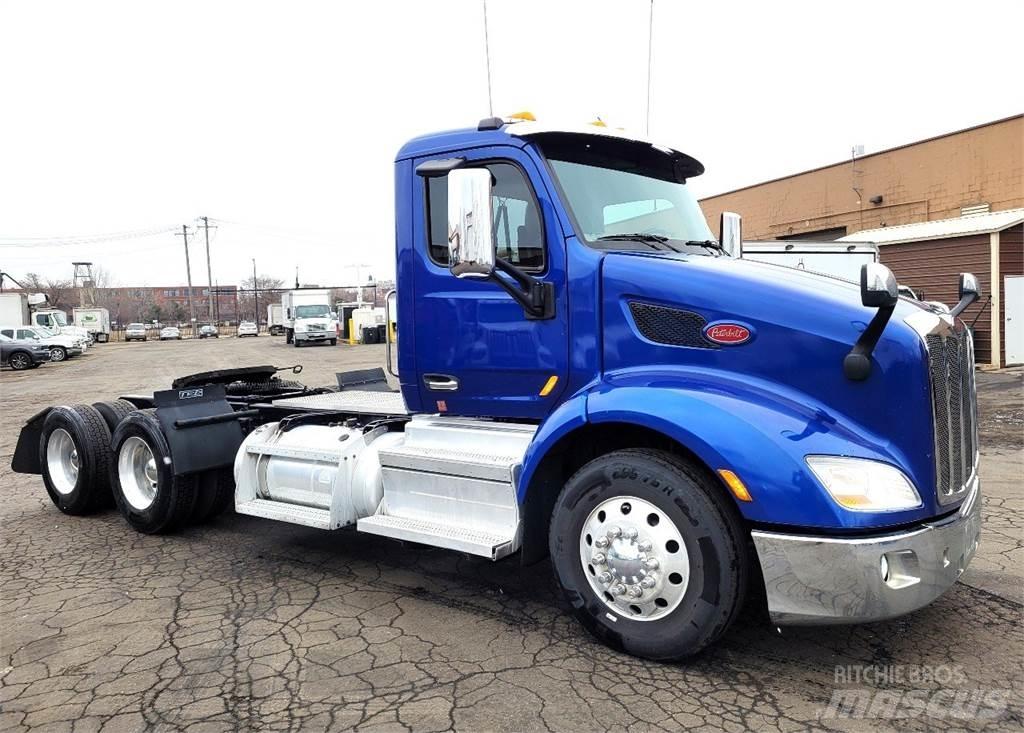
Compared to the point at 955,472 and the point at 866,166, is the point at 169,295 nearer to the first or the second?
the point at 866,166

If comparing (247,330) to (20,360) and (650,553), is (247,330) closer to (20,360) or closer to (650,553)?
(20,360)

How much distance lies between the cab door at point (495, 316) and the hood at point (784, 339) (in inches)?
13.9

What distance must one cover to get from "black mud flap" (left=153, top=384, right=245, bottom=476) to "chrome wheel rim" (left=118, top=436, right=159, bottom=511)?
0.45 metres

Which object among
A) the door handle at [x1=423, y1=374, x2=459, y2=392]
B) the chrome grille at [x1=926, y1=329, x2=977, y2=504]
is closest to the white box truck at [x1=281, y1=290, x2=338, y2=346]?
Result: the door handle at [x1=423, y1=374, x2=459, y2=392]

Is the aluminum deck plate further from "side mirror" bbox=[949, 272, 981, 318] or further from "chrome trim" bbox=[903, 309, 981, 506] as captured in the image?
"side mirror" bbox=[949, 272, 981, 318]

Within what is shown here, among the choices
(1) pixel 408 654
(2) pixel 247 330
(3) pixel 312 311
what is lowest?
(2) pixel 247 330

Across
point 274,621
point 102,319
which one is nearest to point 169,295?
point 102,319

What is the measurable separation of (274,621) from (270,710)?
1014 mm

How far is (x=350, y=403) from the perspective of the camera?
231 inches

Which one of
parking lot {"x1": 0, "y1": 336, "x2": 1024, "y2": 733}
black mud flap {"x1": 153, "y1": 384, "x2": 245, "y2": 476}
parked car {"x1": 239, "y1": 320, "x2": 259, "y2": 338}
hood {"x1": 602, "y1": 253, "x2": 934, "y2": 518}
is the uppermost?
hood {"x1": 602, "y1": 253, "x2": 934, "y2": 518}

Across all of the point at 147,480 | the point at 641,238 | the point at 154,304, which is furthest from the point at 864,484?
the point at 154,304

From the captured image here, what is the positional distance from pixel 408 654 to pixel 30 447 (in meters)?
5.22

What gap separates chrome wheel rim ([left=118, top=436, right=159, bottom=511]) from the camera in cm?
616

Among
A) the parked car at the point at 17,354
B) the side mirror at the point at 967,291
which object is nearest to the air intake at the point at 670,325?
the side mirror at the point at 967,291
